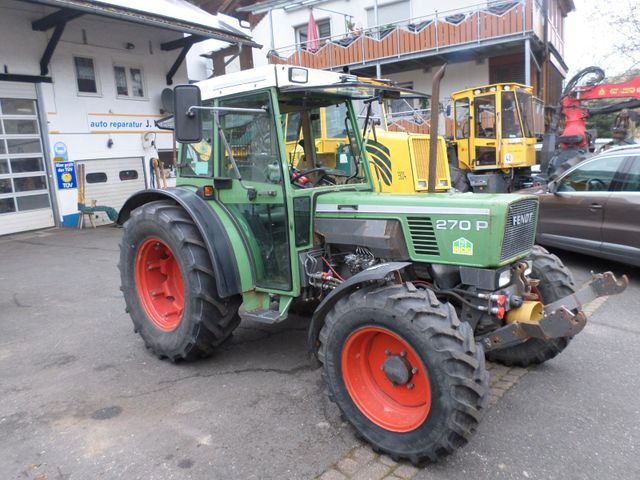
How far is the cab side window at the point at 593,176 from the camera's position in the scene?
674 centimetres

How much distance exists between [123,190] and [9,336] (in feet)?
30.2

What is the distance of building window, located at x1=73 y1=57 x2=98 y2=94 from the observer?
1292 cm

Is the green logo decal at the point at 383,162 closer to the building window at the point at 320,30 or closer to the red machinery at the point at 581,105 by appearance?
the red machinery at the point at 581,105

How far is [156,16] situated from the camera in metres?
12.0

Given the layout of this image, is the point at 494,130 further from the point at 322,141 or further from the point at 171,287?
the point at 171,287

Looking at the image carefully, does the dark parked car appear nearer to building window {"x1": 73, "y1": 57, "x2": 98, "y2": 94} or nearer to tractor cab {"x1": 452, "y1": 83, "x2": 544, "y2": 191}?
tractor cab {"x1": 452, "y1": 83, "x2": 544, "y2": 191}

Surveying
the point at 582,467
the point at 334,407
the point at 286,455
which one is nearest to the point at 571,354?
the point at 582,467

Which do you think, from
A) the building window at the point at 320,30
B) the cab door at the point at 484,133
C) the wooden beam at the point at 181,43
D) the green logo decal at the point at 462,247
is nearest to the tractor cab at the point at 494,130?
the cab door at the point at 484,133

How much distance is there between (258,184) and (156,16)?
9.87 metres

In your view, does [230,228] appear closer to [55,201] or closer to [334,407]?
[334,407]

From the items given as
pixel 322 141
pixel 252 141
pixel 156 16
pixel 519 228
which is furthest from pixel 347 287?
pixel 156 16

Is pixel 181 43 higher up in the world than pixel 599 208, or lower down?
higher up

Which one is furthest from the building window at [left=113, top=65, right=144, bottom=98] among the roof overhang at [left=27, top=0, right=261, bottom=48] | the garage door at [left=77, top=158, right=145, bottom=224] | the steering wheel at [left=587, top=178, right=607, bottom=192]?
the steering wheel at [left=587, top=178, right=607, bottom=192]

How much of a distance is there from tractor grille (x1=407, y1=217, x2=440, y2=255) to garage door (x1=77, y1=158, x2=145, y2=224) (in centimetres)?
1140
